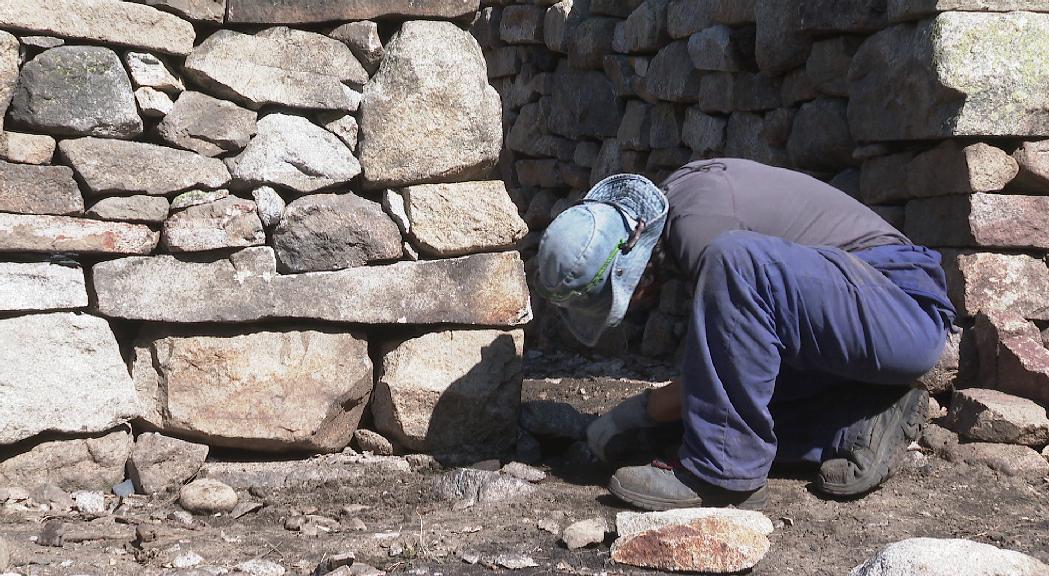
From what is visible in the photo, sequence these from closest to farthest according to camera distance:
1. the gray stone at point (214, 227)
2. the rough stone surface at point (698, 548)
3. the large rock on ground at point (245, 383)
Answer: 1. the rough stone surface at point (698, 548)
2. the gray stone at point (214, 227)
3. the large rock on ground at point (245, 383)

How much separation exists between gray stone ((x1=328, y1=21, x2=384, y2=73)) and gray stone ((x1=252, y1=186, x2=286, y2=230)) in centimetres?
53

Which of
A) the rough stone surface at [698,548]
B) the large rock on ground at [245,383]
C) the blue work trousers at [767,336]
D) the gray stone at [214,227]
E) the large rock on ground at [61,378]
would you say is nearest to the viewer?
the rough stone surface at [698,548]

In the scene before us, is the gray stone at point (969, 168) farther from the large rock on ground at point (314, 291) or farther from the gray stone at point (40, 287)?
the gray stone at point (40, 287)

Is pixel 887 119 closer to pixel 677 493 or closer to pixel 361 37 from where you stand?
pixel 677 493

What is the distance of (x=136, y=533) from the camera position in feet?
9.58

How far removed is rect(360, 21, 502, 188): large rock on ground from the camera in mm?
3602

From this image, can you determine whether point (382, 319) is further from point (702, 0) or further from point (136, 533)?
point (702, 0)

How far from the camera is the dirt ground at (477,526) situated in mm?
2754

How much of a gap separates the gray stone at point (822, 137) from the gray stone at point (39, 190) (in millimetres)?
2910

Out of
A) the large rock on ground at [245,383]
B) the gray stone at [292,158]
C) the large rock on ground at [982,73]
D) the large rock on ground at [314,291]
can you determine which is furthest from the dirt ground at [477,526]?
the large rock on ground at [982,73]

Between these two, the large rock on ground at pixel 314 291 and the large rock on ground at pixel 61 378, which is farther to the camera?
the large rock on ground at pixel 314 291

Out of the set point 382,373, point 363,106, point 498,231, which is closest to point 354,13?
point 363,106

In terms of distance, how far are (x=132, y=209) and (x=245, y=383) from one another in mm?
640

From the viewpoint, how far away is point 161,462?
3.45 metres
